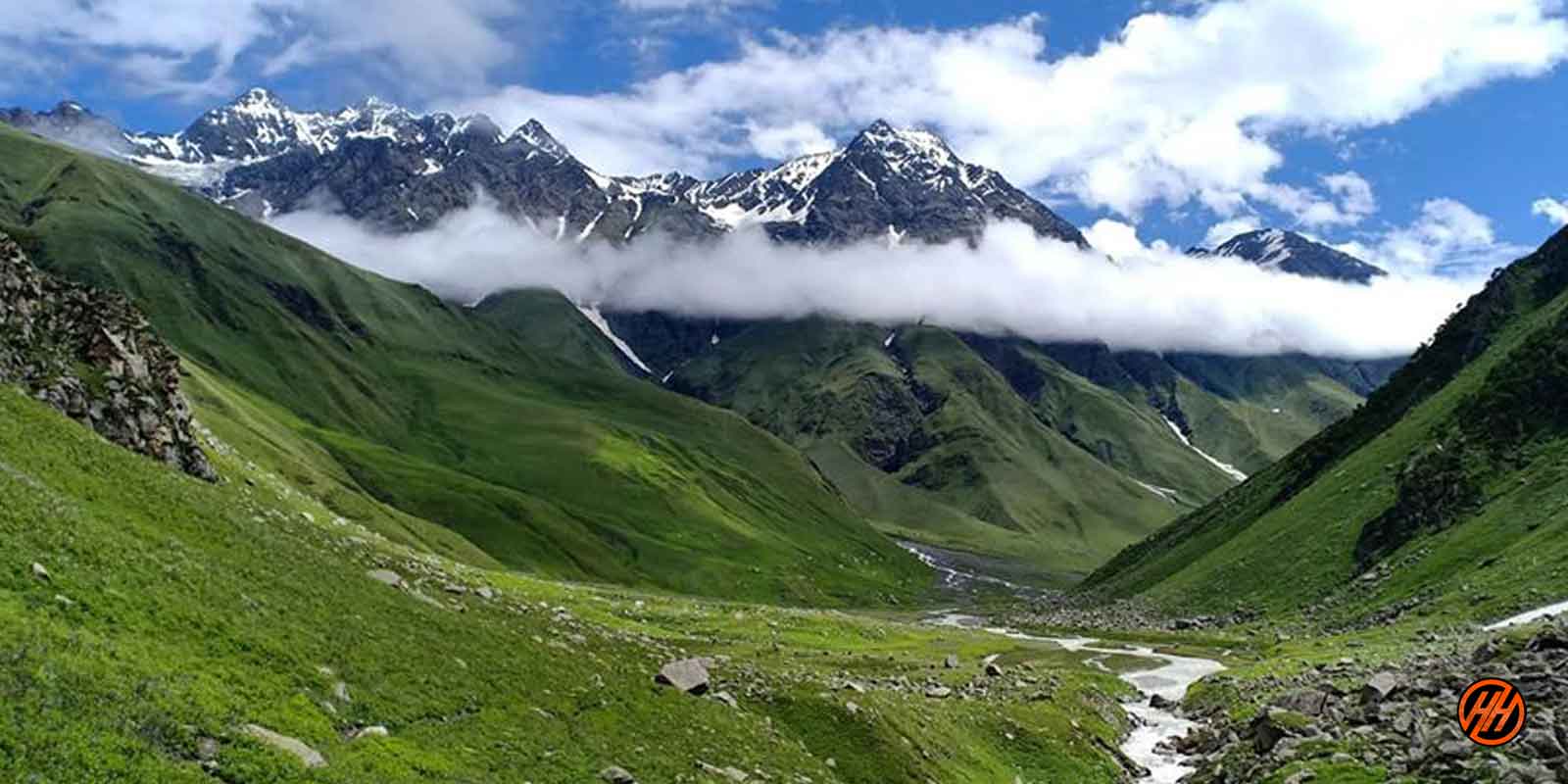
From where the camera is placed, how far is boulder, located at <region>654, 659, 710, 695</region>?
48531 millimetres

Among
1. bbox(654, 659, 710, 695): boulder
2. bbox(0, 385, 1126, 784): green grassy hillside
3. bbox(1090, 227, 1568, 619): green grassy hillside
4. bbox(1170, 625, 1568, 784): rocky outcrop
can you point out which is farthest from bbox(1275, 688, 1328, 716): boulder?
bbox(1090, 227, 1568, 619): green grassy hillside

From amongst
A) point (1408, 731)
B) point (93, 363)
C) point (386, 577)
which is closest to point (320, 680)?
point (386, 577)

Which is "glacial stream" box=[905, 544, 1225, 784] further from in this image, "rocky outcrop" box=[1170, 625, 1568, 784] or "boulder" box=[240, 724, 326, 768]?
"boulder" box=[240, 724, 326, 768]

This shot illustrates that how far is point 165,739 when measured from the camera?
2650 cm

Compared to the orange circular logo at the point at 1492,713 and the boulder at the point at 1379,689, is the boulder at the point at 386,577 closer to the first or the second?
the orange circular logo at the point at 1492,713

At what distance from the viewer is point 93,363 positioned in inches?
2648

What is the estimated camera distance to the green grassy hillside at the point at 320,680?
26.8 meters

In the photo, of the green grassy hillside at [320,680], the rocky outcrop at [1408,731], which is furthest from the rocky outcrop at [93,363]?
the rocky outcrop at [1408,731]

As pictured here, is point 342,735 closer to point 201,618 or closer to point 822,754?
point 201,618

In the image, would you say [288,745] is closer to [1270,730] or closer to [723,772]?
[723,772]

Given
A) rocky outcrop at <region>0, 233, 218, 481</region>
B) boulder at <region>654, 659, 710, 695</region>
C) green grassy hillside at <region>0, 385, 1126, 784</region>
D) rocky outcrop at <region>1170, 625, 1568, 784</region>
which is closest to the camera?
green grassy hillside at <region>0, 385, 1126, 784</region>

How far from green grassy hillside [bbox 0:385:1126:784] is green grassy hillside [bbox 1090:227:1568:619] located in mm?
79502

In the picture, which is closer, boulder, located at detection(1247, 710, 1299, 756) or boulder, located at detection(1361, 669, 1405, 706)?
boulder, located at detection(1361, 669, 1405, 706)

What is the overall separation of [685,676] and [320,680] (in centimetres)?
1877
